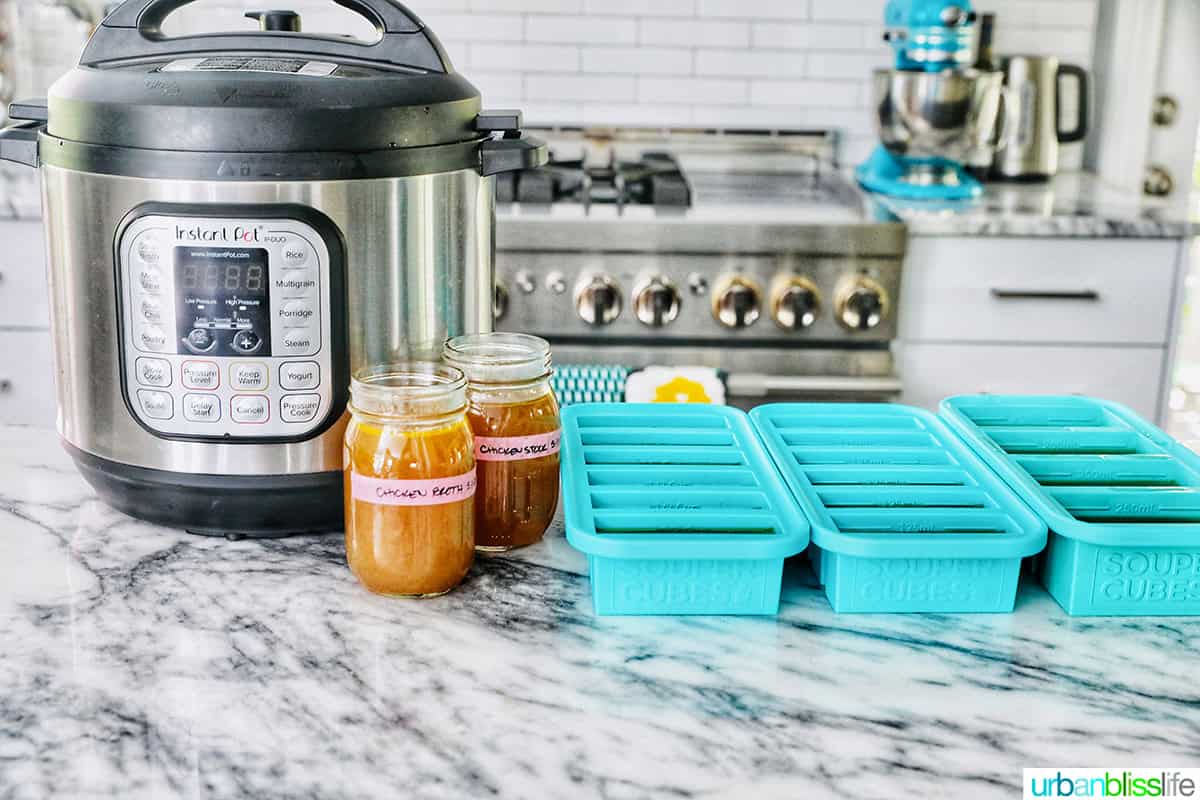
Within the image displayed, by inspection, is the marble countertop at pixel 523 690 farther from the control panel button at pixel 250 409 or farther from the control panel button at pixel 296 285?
the control panel button at pixel 296 285

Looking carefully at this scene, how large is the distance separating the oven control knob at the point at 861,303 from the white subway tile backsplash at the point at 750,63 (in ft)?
2.75

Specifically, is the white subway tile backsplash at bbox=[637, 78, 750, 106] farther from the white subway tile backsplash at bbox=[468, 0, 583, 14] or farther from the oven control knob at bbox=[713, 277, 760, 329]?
the oven control knob at bbox=[713, 277, 760, 329]

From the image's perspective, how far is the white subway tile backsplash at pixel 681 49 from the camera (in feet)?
10.4

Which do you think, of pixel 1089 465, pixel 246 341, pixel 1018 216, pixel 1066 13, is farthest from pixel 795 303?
pixel 246 341

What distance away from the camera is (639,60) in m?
3.20

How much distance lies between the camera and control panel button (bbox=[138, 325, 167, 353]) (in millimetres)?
1048

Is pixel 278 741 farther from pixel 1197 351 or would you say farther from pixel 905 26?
pixel 1197 351

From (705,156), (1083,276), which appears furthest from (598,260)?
(1083,276)

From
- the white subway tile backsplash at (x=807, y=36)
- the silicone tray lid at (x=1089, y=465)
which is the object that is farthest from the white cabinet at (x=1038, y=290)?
the silicone tray lid at (x=1089, y=465)

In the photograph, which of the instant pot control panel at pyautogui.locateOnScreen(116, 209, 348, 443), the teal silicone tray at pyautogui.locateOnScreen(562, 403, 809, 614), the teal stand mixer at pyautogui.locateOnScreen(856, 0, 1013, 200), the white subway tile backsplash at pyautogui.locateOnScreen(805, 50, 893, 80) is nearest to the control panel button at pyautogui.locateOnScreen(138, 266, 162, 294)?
the instant pot control panel at pyautogui.locateOnScreen(116, 209, 348, 443)

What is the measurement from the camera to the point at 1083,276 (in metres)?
2.65

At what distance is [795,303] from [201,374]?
1.69 metres

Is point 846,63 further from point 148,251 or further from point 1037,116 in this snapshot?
point 148,251

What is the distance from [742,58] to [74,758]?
8.90ft
